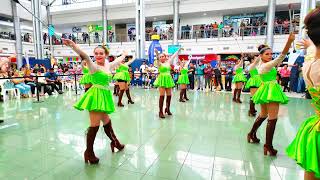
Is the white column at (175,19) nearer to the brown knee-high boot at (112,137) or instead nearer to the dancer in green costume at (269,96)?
the dancer in green costume at (269,96)

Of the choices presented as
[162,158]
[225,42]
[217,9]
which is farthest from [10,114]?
[217,9]

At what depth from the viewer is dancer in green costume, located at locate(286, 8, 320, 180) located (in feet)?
4.62

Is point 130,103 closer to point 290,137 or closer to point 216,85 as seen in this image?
point 290,137

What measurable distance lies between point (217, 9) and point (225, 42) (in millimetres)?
3073

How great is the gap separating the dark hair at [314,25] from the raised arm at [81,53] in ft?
7.69

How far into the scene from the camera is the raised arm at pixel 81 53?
8.75 feet

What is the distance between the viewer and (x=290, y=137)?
421cm

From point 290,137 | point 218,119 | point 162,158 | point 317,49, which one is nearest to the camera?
point 317,49

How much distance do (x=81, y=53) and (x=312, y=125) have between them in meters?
2.50

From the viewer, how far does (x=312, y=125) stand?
149 centimetres

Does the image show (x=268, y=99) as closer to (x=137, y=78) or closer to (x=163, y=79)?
(x=163, y=79)

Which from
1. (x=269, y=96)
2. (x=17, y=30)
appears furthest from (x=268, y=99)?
(x=17, y=30)

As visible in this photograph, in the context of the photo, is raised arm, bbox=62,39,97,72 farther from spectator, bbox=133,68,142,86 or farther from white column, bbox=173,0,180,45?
white column, bbox=173,0,180,45

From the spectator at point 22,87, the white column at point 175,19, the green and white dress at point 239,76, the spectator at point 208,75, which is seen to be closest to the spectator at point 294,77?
the spectator at point 208,75
